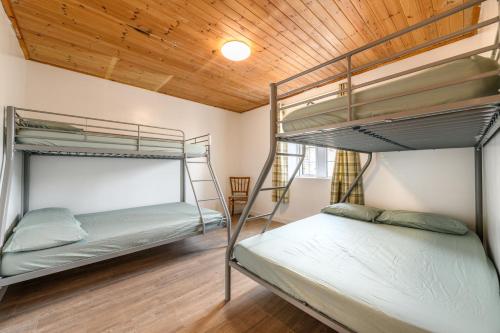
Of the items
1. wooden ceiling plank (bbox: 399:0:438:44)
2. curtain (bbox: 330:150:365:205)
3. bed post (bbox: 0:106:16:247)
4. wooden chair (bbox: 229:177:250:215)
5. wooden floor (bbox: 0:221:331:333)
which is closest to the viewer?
wooden floor (bbox: 0:221:331:333)

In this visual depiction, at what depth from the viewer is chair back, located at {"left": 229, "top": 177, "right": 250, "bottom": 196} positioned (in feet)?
15.8

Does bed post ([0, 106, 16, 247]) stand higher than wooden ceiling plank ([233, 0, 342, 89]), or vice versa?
wooden ceiling plank ([233, 0, 342, 89])

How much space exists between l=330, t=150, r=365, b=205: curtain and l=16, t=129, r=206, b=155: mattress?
2.30 m

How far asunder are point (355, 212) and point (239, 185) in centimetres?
278

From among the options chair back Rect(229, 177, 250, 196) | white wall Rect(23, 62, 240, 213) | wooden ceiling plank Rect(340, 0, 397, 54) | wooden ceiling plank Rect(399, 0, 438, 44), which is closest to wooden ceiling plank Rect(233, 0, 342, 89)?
wooden ceiling plank Rect(340, 0, 397, 54)

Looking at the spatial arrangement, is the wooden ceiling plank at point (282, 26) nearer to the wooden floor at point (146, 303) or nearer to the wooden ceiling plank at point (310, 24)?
the wooden ceiling plank at point (310, 24)

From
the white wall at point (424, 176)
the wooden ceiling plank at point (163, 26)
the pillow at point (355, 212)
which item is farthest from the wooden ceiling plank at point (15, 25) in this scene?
the pillow at point (355, 212)

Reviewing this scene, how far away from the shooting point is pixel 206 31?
2154 millimetres

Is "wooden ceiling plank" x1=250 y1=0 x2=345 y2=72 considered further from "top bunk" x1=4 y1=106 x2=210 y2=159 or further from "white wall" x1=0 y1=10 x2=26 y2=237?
"white wall" x1=0 y1=10 x2=26 y2=237

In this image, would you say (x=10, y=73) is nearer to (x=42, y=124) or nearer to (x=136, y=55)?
(x=42, y=124)

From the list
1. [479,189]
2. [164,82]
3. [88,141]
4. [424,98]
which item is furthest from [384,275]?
[164,82]

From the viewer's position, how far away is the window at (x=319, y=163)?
3627 millimetres

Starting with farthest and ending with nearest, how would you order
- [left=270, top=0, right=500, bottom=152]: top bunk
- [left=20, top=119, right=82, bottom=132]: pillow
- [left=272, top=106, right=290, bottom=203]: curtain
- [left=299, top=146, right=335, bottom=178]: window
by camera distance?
[left=272, top=106, right=290, bottom=203]: curtain < [left=299, top=146, right=335, bottom=178]: window < [left=20, top=119, right=82, bottom=132]: pillow < [left=270, top=0, right=500, bottom=152]: top bunk

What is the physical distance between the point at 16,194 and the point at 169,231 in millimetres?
1756
